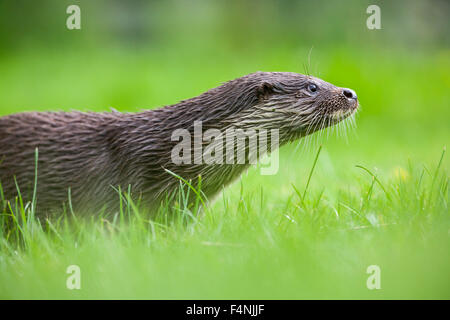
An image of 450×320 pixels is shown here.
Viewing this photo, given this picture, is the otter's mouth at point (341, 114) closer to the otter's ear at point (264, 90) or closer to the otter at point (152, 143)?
the otter at point (152, 143)

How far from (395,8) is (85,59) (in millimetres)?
6600

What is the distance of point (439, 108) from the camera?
8555 mm

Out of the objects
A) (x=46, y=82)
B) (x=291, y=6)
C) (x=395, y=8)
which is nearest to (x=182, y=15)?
(x=291, y=6)

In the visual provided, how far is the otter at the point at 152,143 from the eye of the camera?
3.62 metres

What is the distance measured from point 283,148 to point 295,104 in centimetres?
A: 77

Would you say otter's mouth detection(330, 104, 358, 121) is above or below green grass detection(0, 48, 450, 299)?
above

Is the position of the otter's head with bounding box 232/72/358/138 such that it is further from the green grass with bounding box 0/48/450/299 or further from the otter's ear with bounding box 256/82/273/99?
the green grass with bounding box 0/48/450/299

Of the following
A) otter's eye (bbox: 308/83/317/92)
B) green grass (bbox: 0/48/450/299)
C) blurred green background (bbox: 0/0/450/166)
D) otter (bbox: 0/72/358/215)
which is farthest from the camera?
blurred green background (bbox: 0/0/450/166)

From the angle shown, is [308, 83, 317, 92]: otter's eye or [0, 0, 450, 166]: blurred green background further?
[0, 0, 450, 166]: blurred green background

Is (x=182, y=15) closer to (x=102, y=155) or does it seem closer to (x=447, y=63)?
(x=447, y=63)

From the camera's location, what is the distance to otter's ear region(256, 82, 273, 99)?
3.63 m

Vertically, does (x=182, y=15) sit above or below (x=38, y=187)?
above

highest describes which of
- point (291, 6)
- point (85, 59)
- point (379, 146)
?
point (291, 6)

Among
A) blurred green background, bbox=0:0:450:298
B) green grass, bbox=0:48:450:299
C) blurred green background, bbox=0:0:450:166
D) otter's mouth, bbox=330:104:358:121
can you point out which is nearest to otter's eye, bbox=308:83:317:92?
otter's mouth, bbox=330:104:358:121
